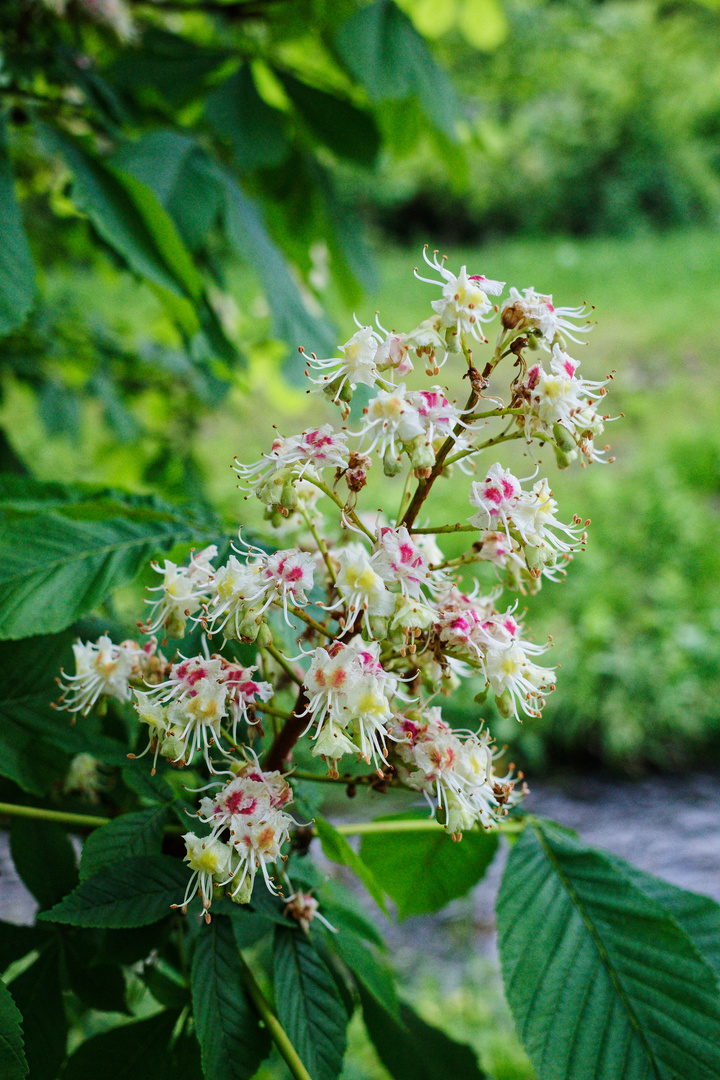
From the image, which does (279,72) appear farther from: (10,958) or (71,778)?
(10,958)

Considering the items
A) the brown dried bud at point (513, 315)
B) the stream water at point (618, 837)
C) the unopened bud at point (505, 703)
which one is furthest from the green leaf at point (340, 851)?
the stream water at point (618, 837)

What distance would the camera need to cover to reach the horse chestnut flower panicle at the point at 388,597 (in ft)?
1.55

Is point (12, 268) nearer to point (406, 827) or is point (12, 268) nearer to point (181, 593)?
point (181, 593)

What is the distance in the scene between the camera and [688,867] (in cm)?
276

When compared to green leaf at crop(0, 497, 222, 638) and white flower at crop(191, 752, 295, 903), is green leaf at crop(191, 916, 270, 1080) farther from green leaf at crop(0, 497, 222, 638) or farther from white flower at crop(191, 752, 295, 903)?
green leaf at crop(0, 497, 222, 638)

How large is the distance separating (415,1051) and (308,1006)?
0.77 ft

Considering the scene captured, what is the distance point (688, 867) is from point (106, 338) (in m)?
2.42

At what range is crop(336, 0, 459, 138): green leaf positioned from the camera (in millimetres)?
1087

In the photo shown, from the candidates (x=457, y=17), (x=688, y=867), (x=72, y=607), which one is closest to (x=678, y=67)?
(x=457, y=17)

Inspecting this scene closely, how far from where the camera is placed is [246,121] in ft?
3.73

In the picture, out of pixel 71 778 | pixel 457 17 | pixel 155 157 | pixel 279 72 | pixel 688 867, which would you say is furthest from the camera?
pixel 688 867

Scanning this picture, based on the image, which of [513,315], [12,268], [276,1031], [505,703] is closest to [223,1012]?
[276,1031]

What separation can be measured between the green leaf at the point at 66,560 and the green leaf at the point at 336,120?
79 cm

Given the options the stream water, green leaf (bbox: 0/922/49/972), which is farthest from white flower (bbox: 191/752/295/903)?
the stream water
